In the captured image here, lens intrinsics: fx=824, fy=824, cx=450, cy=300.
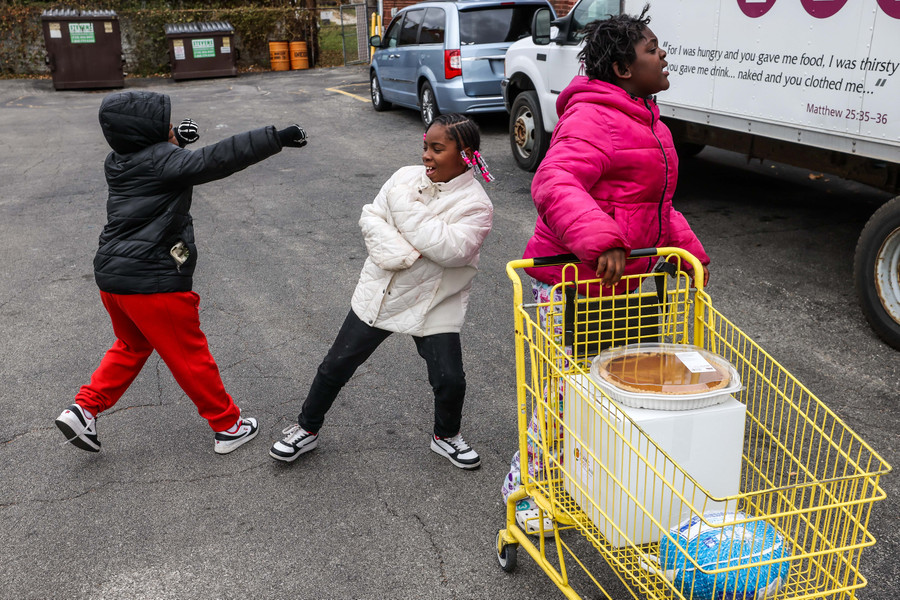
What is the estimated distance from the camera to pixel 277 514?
351 centimetres

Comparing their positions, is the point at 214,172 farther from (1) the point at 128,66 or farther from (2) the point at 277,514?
(1) the point at 128,66

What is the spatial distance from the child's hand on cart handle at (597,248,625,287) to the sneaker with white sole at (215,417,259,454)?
236 cm

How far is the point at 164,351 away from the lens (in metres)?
3.70

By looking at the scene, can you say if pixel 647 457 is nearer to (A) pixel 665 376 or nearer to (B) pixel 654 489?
(B) pixel 654 489

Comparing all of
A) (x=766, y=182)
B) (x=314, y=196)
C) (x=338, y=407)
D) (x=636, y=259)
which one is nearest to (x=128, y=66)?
(x=314, y=196)

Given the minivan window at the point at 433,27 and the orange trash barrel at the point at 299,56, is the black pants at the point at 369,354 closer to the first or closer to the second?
the minivan window at the point at 433,27

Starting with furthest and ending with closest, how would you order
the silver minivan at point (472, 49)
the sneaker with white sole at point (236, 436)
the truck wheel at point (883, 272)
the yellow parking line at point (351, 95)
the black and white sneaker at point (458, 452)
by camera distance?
the yellow parking line at point (351, 95), the silver minivan at point (472, 49), the truck wheel at point (883, 272), the sneaker with white sole at point (236, 436), the black and white sneaker at point (458, 452)

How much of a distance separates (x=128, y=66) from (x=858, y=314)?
22.7 metres

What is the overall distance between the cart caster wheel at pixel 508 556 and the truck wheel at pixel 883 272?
10.4 ft

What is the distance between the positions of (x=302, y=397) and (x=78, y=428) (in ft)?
Result: 3.85

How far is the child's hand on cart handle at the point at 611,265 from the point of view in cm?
231

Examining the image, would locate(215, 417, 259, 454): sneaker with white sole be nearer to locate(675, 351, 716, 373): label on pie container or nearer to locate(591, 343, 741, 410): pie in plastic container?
locate(591, 343, 741, 410): pie in plastic container

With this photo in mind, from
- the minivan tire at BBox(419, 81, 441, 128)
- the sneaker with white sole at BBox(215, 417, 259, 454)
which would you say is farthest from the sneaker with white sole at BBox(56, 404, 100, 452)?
the minivan tire at BBox(419, 81, 441, 128)

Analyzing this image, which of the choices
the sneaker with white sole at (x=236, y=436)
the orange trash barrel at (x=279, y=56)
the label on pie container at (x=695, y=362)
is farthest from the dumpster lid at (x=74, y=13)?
the label on pie container at (x=695, y=362)
